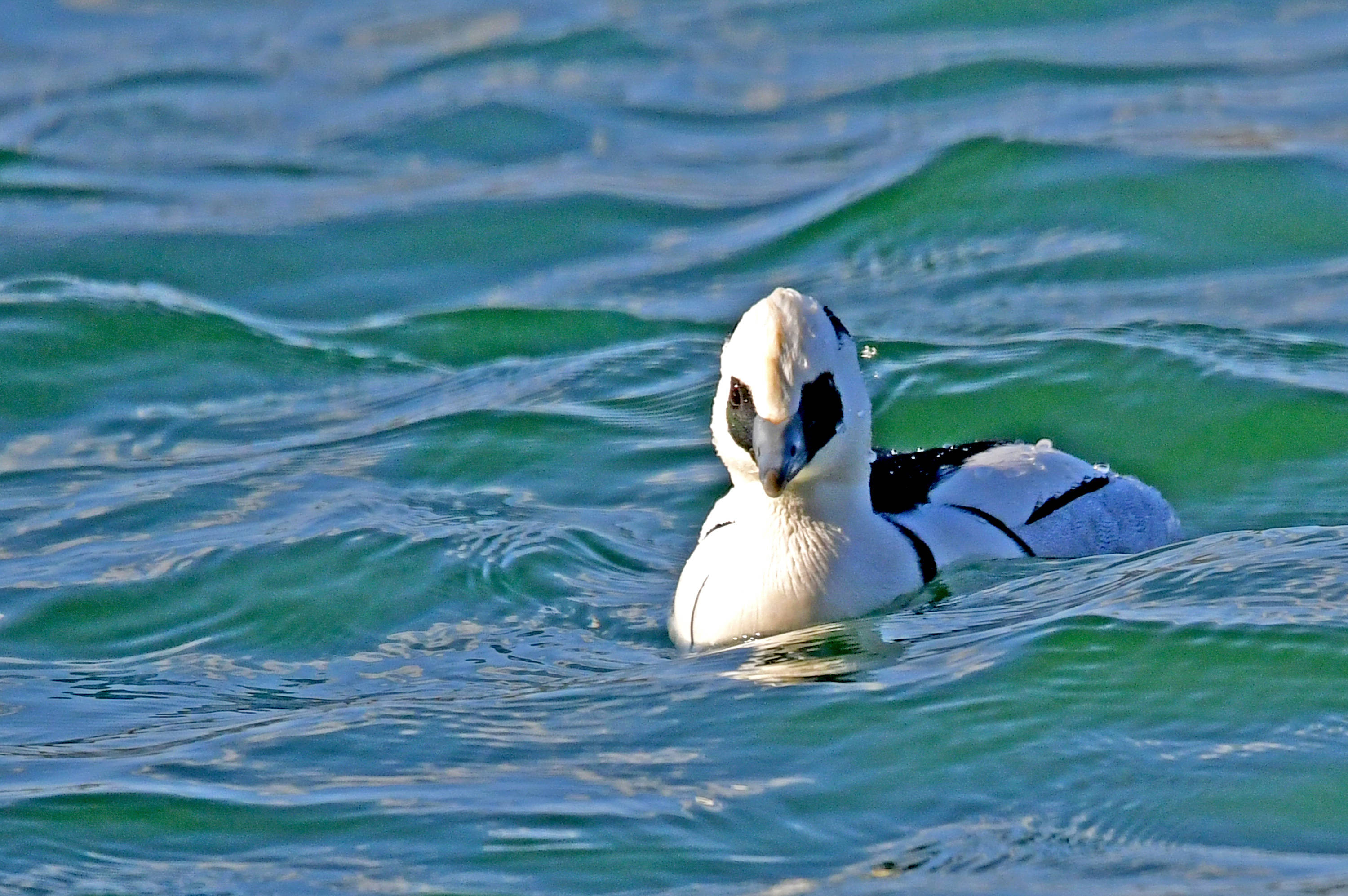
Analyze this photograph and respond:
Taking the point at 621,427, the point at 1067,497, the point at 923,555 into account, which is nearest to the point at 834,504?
the point at 923,555

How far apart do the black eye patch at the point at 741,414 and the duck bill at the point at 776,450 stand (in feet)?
Answer: 0.16

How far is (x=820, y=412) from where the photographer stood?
6.98m

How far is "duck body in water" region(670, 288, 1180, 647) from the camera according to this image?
6906 mm

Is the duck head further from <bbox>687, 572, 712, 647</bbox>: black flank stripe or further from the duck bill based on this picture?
<bbox>687, 572, 712, 647</bbox>: black flank stripe

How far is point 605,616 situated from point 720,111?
27.5ft

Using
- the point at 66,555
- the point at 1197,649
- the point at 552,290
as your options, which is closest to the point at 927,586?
the point at 1197,649

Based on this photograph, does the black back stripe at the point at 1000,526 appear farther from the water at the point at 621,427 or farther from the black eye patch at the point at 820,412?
the black eye patch at the point at 820,412

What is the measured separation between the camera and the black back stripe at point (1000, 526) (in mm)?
8055

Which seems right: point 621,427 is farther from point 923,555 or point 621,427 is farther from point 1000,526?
point 923,555

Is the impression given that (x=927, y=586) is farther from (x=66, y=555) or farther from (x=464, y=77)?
(x=464, y=77)

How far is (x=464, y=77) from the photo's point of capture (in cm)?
1703

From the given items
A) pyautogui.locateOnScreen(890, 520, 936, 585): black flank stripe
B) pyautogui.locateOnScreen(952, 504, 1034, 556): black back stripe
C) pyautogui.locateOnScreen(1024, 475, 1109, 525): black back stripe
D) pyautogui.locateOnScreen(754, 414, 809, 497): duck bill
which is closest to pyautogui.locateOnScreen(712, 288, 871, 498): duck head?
pyautogui.locateOnScreen(754, 414, 809, 497): duck bill

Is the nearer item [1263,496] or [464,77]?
[1263,496]

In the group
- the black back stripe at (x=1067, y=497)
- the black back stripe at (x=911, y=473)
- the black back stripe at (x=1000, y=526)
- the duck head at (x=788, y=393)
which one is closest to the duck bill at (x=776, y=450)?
the duck head at (x=788, y=393)
